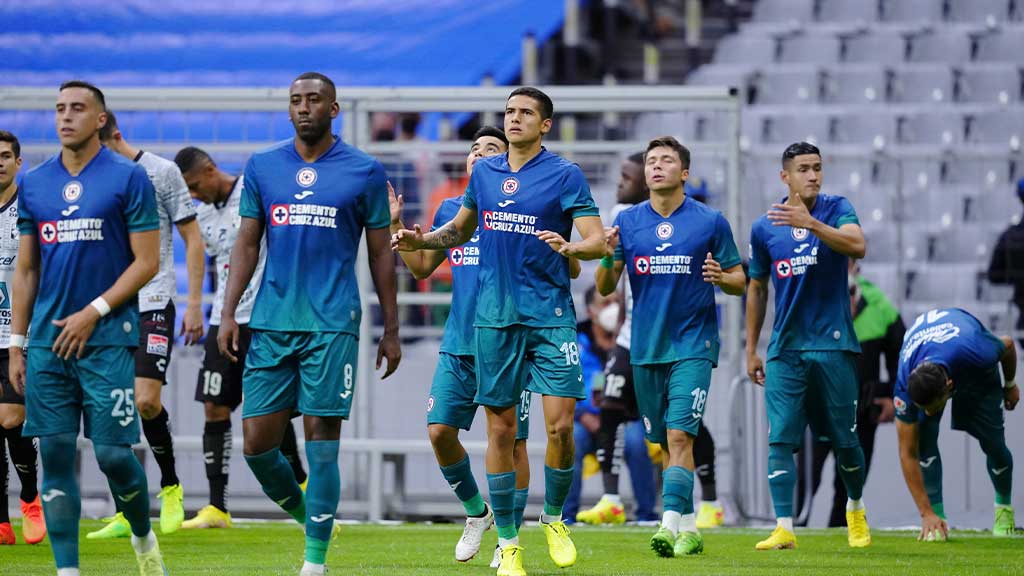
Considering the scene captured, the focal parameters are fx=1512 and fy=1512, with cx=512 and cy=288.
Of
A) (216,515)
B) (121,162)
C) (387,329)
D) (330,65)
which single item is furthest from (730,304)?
(330,65)

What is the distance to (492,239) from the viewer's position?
682 cm

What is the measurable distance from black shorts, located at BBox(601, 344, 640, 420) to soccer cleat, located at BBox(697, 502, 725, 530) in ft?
2.66

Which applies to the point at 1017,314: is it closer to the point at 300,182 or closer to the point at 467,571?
the point at 467,571

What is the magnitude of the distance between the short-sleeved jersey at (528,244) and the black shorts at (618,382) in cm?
347

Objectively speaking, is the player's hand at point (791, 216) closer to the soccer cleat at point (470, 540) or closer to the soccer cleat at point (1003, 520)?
the soccer cleat at point (470, 540)

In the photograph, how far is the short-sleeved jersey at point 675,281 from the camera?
7973 mm

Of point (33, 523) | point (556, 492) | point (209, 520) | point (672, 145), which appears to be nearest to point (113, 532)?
point (33, 523)

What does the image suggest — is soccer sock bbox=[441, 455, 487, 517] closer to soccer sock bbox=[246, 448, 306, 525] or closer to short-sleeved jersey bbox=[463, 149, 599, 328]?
soccer sock bbox=[246, 448, 306, 525]

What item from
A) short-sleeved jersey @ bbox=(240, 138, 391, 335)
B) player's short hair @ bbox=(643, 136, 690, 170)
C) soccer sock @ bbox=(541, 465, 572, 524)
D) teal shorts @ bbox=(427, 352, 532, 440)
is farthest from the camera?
player's short hair @ bbox=(643, 136, 690, 170)

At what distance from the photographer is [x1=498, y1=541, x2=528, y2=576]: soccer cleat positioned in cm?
648

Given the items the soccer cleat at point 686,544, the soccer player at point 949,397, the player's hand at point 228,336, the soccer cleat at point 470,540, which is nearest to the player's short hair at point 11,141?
the player's hand at point 228,336

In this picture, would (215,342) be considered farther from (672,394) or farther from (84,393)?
(84,393)

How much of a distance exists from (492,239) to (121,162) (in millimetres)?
1711

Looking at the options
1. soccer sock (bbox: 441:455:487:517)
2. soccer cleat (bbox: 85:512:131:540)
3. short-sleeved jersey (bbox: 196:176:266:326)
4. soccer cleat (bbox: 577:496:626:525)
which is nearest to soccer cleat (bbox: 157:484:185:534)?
soccer cleat (bbox: 85:512:131:540)
